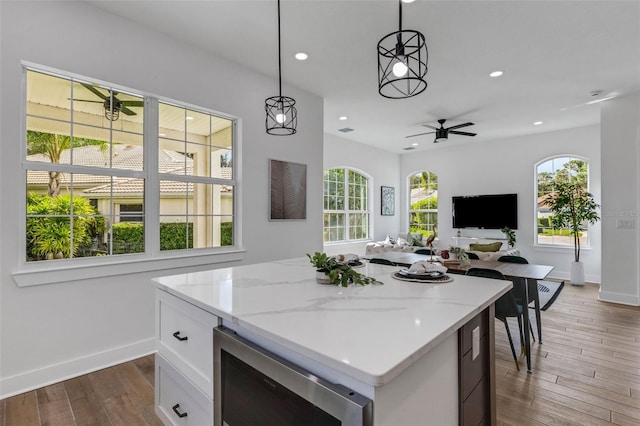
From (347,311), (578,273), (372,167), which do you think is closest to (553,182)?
(578,273)

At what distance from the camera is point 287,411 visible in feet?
3.28

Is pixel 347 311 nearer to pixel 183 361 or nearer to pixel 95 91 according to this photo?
pixel 183 361

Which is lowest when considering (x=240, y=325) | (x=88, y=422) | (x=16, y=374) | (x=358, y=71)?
(x=88, y=422)

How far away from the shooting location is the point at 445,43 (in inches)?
122

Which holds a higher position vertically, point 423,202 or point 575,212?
point 423,202

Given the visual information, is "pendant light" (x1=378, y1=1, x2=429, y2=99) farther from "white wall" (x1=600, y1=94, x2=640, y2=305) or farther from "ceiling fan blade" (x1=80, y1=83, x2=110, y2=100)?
"white wall" (x1=600, y1=94, x2=640, y2=305)

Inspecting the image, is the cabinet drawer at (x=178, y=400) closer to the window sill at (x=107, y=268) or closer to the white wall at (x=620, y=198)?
the window sill at (x=107, y=268)

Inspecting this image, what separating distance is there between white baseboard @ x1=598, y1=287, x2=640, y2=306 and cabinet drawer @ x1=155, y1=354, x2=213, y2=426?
5.60m

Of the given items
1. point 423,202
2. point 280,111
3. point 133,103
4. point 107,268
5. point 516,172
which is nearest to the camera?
point 107,268

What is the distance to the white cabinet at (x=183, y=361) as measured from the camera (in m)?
1.40

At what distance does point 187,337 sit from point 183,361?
0.45ft

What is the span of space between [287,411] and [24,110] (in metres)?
2.83

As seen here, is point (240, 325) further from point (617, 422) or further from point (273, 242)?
point (273, 242)

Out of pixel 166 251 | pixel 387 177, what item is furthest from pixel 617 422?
pixel 387 177
